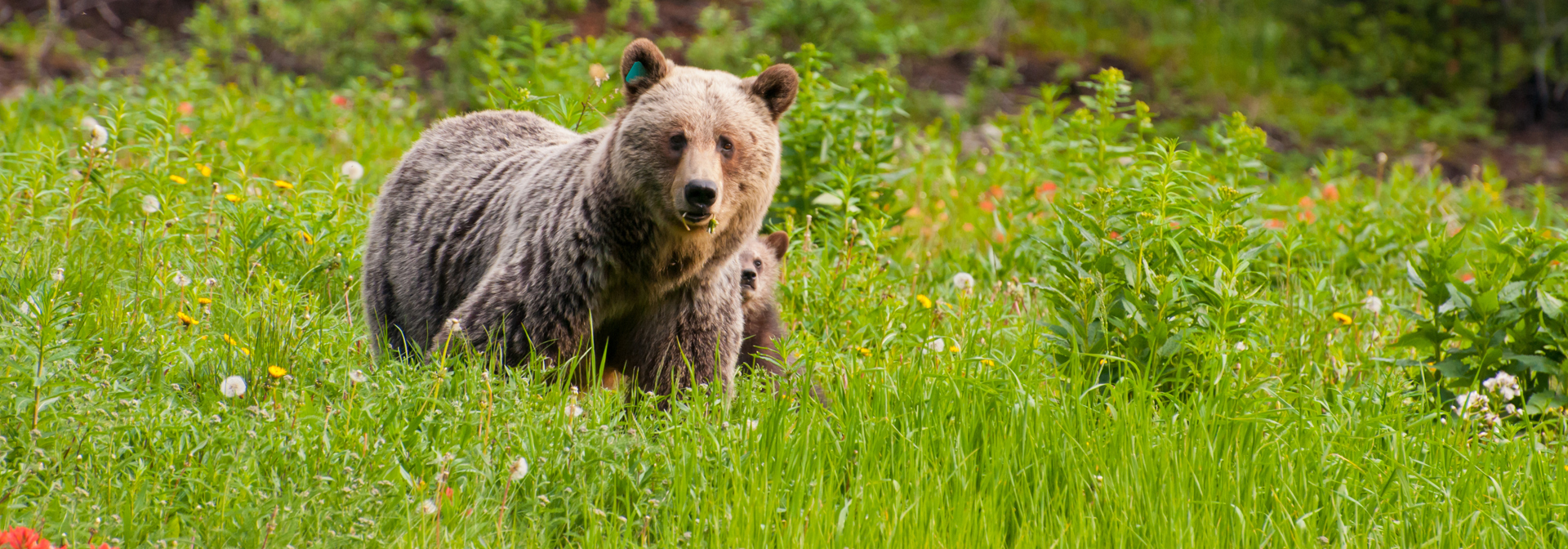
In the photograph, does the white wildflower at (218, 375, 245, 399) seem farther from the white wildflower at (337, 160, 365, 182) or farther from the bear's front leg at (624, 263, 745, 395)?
the white wildflower at (337, 160, 365, 182)

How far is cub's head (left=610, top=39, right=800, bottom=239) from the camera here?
12.3ft

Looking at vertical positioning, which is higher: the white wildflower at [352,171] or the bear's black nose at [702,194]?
the bear's black nose at [702,194]

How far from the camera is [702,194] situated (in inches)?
144

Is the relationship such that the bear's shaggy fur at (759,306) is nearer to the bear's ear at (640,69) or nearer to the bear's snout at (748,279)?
the bear's snout at (748,279)

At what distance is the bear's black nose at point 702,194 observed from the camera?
11.9ft

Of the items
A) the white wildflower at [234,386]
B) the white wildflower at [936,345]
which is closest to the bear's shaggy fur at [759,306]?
the white wildflower at [936,345]

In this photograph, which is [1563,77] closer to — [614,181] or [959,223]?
[959,223]

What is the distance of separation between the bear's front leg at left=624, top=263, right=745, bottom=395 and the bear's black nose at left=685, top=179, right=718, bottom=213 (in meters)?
0.43

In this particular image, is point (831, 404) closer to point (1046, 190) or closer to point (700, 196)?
point (700, 196)

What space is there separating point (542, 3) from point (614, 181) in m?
7.08

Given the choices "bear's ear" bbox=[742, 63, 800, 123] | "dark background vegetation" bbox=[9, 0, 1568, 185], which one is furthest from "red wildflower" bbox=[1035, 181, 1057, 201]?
"dark background vegetation" bbox=[9, 0, 1568, 185]

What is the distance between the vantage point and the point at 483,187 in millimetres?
4645

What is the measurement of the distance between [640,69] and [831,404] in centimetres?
129

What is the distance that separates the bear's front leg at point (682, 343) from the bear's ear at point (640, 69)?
26.9 inches
